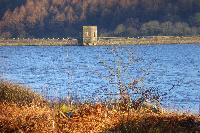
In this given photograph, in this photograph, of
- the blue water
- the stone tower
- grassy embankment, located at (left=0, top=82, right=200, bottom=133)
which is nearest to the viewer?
grassy embankment, located at (left=0, top=82, right=200, bottom=133)

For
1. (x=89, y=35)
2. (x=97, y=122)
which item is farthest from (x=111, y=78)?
(x=89, y=35)

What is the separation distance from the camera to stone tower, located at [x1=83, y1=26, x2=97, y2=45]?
168650 millimetres

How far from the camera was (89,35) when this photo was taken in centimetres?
17475

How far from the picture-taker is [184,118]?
11969mm

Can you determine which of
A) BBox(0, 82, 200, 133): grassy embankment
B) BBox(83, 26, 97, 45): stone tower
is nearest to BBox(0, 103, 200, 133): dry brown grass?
BBox(0, 82, 200, 133): grassy embankment

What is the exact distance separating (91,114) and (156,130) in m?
1.89

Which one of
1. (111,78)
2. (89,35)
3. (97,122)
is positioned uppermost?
(111,78)

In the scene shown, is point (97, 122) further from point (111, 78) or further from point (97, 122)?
point (111, 78)

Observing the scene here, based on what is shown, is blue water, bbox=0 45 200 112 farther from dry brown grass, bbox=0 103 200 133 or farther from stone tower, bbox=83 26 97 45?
stone tower, bbox=83 26 97 45

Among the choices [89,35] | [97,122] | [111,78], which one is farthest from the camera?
[89,35]

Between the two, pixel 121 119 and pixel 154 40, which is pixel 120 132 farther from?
pixel 154 40

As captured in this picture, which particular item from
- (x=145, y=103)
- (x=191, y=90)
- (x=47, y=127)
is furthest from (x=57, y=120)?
(x=191, y=90)

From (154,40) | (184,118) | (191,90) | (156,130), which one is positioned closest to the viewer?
(156,130)

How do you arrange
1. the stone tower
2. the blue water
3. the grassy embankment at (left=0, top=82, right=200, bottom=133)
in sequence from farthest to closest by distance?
the stone tower, the blue water, the grassy embankment at (left=0, top=82, right=200, bottom=133)
